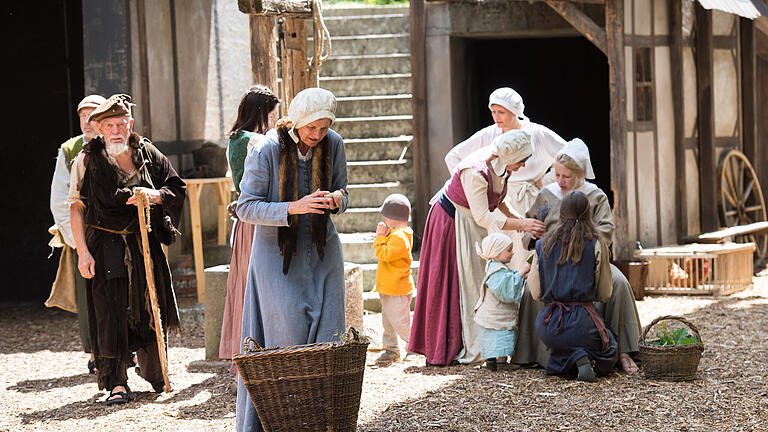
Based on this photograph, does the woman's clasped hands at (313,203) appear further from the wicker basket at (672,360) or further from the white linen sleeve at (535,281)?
the wicker basket at (672,360)

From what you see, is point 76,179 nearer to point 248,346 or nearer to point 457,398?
point 248,346

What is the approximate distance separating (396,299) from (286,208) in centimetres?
277

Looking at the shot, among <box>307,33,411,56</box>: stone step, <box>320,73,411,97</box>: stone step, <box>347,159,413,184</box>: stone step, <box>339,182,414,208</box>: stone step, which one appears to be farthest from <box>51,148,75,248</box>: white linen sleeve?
<box>307,33,411,56</box>: stone step

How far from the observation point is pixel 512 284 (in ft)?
20.7

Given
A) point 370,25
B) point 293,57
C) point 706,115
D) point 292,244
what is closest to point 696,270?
point 706,115

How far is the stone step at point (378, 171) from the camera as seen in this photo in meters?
10.9

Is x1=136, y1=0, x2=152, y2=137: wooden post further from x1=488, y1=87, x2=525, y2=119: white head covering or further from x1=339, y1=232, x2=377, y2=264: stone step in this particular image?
x1=488, y1=87, x2=525, y2=119: white head covering

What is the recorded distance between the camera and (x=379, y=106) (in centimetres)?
1160

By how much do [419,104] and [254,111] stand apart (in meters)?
4.86

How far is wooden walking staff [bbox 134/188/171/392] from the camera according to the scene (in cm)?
584

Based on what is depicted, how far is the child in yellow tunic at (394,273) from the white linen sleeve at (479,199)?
63 cm

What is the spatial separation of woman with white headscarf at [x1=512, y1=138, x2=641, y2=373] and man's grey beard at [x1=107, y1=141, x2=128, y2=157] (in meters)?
2.53

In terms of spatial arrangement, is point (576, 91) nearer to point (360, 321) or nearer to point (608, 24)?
point (608, 24)

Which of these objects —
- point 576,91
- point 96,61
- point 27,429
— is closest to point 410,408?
point 27,429
